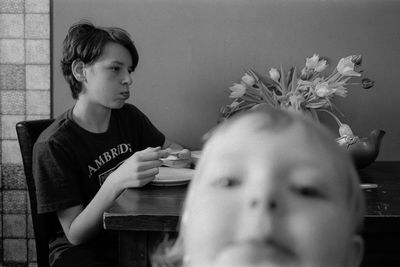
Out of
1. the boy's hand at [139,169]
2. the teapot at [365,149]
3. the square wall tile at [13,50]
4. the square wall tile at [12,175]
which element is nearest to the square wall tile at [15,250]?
the square wall tile at [12,175]

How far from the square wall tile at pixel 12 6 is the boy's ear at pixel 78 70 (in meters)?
0.85

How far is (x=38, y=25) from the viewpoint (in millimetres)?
2846

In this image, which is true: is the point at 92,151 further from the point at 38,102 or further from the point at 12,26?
the point at 12,26

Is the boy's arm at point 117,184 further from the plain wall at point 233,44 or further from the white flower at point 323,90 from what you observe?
the plain wall at point 233,44

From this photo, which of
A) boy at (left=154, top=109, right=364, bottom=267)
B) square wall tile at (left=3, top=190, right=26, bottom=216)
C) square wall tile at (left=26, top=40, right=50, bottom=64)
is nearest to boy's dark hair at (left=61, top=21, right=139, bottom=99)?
square wall tile at (left=26, top=40, right=50, bottom=64)

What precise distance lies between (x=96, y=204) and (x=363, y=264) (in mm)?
753

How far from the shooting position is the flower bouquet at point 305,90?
2.25 meters

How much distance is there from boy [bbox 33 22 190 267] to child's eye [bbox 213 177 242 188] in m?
1.31

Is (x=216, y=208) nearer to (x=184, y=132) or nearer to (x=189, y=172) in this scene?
(x=189, y=172)

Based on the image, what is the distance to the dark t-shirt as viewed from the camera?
5.82 feet

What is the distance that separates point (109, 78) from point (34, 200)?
50 centimetres

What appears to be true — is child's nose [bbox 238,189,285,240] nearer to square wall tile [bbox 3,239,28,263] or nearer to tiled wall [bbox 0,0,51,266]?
tiled wall [bbox 0,0,51,266]

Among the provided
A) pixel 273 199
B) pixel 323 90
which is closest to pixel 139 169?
pixel 323 90

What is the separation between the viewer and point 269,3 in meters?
2.78
